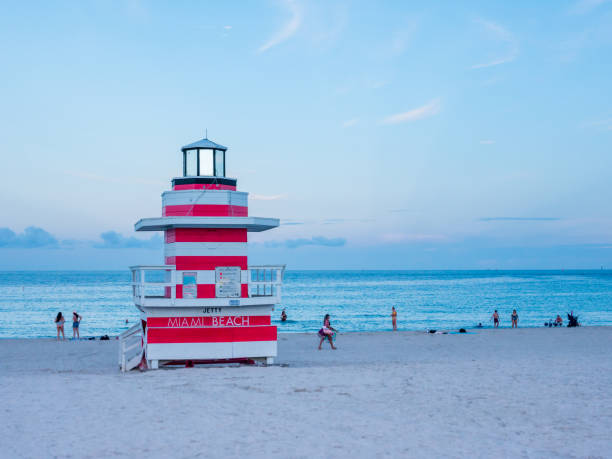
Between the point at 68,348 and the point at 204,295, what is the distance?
12335 millimetres

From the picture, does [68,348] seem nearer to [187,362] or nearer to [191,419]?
[187,362]

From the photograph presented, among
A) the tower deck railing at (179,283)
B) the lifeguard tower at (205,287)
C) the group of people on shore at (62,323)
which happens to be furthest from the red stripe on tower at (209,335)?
the group of people on shore at (62,323)

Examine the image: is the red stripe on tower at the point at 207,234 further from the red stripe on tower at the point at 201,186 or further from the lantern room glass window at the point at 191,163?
the lantern room glass window at the point at 191,163

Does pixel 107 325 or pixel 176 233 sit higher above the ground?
pixel 176 233

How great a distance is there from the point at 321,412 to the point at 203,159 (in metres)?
8.43

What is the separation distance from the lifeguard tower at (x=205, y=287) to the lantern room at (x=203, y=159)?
7 cm

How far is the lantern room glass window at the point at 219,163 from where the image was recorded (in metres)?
16.8

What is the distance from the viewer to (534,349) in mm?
23484

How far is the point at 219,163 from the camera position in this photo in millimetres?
16859

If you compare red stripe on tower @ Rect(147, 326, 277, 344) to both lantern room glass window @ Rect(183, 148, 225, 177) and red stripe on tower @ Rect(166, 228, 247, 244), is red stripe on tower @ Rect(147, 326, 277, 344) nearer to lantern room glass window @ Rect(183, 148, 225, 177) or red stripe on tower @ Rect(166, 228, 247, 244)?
red stripe on tower @ Rect(166, 228, 247, 244)

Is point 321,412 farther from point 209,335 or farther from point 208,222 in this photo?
point 208,222

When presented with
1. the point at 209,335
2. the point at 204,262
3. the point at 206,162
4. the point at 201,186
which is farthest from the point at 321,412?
the point at 206,162

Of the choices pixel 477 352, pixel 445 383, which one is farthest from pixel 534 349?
pixel 445 383

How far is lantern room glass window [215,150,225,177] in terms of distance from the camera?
16797 millimetres
